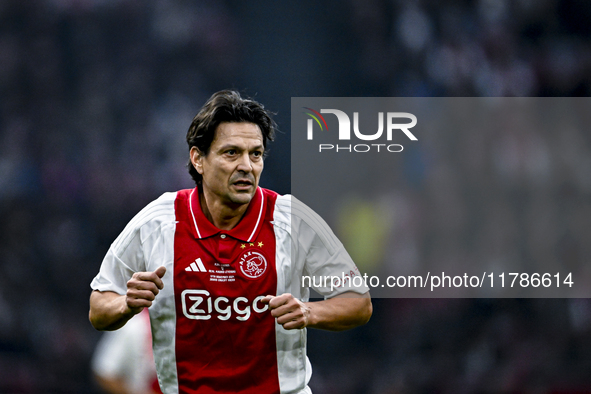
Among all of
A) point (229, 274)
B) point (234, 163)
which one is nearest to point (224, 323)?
point (229, 274)

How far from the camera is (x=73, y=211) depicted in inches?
209

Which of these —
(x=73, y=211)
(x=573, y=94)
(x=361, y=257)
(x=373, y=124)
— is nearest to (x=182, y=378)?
(x=361, y=257)

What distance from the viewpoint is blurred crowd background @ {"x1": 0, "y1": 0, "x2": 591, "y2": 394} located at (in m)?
5.11

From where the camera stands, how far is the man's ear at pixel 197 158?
2.94 meters

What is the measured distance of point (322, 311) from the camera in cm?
259

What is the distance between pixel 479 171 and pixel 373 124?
112 cm

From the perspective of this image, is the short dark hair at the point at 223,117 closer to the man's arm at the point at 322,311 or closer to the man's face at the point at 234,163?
the man's face at the point at 234,163

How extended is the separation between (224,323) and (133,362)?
121 centimetres

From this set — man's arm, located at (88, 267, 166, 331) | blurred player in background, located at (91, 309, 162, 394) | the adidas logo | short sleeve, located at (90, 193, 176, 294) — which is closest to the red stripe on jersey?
the adidas logo

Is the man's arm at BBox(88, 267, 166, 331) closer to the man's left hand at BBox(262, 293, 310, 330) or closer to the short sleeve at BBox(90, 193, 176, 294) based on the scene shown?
the short sleeve at BBox(90, 193, 176, 294)

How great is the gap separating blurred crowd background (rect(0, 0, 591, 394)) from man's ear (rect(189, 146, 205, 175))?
87.7 inches

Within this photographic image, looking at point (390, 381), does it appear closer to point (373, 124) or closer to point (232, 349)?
point (373, 124)

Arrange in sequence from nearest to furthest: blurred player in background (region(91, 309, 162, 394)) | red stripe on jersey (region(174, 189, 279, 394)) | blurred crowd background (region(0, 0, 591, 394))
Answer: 1. red stripe on jersey (region(174, 189, 279, 394))
2. blurred player in background (region(91, 309, 162, 394))
3. blurred crowd background (region(0, 0, 591, 394))

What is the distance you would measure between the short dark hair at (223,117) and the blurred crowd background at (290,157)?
2.22 meters
